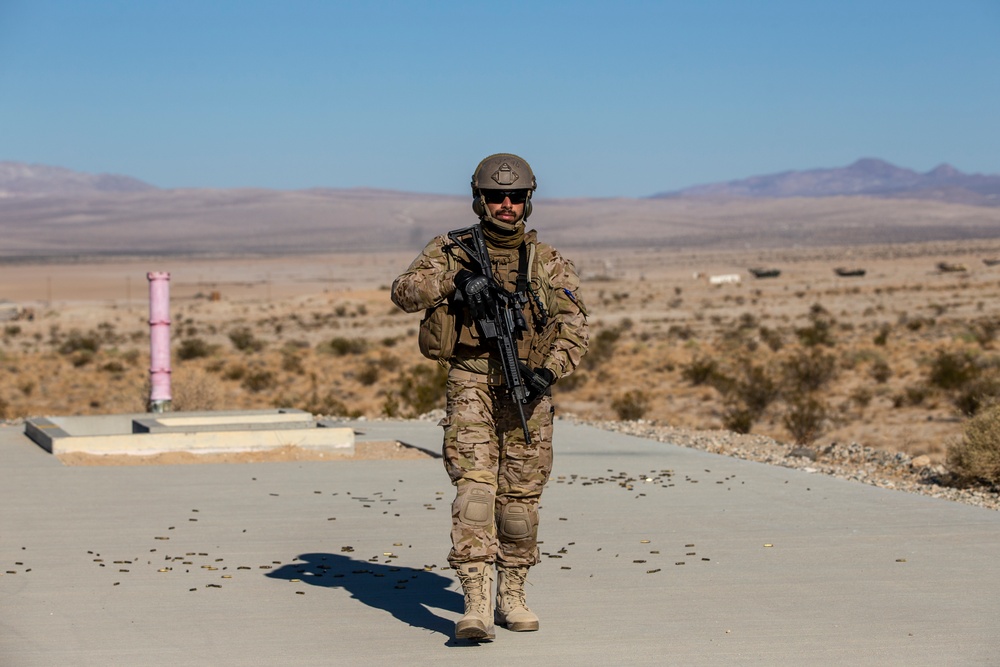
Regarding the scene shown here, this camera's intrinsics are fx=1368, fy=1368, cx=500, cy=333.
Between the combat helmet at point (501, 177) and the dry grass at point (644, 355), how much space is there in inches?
453

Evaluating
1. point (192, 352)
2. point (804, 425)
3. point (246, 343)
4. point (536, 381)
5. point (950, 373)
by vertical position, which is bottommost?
point (246, 343)

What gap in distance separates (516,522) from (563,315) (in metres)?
0.92

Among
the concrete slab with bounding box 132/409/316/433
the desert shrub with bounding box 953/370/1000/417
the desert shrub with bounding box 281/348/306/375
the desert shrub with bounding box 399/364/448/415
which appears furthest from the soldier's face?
the desert shrub with bounding box 281/348/306/375

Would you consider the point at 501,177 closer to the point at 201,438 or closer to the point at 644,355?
the point at 201,438

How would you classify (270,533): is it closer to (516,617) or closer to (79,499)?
(79,499)

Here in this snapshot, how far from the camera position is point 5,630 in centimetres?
588

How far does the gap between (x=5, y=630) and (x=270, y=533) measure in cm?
259

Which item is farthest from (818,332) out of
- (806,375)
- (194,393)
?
(194,393)

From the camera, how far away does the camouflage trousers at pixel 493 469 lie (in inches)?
225

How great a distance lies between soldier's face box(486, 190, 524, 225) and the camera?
5.87m

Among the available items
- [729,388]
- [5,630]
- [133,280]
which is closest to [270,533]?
[5,630]

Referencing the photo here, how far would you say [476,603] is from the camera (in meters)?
5.59

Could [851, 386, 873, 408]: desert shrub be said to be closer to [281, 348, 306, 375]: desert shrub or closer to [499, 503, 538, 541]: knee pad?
[281, 348, 306, 375]: desert shrub

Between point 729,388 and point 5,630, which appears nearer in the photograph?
point 5,630
